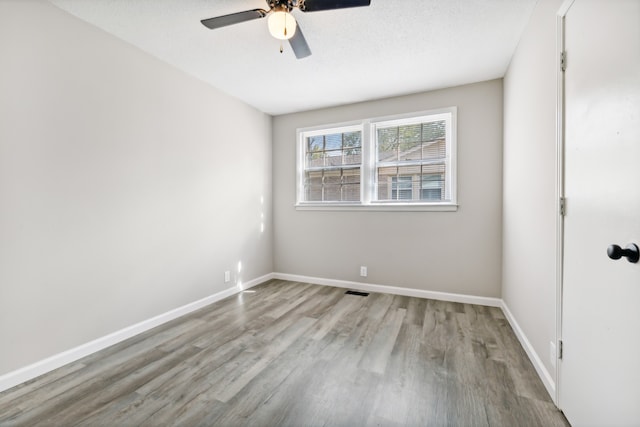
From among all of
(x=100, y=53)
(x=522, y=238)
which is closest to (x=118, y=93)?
(x=100, y=53)

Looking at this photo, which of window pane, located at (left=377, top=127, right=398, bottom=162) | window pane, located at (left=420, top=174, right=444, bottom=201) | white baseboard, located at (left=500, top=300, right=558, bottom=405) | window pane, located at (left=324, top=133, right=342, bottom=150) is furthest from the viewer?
window pane, located at (left=324, top=133, right=342, bottom=150)

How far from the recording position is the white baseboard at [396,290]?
127 inches

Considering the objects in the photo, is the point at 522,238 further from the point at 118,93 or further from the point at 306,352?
the point at 118,93

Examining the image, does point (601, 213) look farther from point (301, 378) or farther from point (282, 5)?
point (282, 5)

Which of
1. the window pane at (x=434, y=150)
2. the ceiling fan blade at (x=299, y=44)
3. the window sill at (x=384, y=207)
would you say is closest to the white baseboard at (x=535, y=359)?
the window sill at (x=384, y=207)

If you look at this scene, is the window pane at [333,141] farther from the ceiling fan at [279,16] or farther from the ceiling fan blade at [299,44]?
the ceiling fan at [279,16]

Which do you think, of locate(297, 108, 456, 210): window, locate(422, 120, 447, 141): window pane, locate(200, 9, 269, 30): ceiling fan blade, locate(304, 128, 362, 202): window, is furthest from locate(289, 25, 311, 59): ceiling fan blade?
locate(422, 120, 447, 141): window pane

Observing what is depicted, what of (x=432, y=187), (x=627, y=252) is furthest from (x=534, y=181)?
(x=432, y=187)

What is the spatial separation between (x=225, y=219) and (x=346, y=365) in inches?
91.4

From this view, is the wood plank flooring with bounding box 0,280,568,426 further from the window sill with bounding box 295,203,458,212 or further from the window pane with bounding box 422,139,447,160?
the window pane with bounding box 422,139,447,160

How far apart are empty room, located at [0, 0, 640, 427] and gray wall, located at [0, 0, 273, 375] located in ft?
0.05

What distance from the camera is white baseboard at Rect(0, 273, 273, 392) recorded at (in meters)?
1.81

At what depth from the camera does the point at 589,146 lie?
4.16 ft

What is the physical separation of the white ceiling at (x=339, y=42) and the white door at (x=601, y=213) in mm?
921
